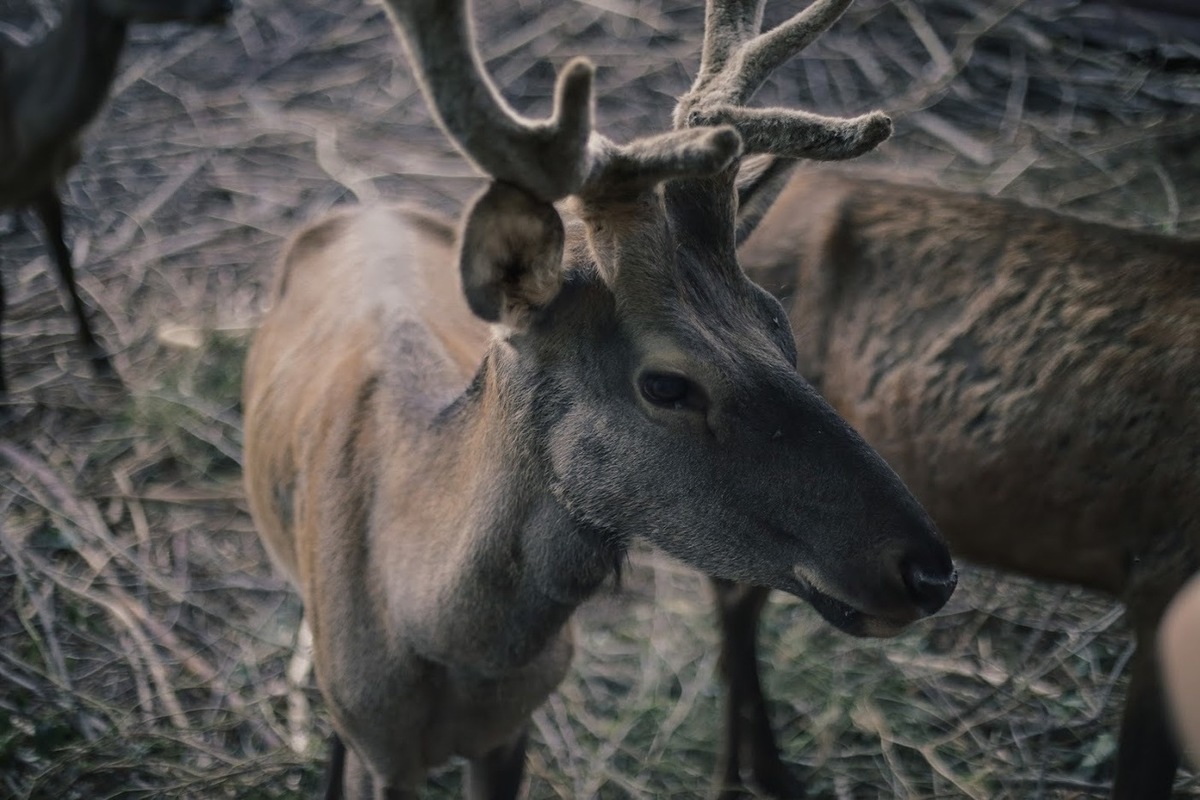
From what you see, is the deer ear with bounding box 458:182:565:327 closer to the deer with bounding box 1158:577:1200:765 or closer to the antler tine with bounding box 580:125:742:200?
the antler tine with bounding box 580:125:742:200

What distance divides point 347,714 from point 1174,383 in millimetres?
2887

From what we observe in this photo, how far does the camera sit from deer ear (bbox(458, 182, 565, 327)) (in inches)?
106

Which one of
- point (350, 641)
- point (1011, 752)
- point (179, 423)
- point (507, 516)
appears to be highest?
point (507, 516)

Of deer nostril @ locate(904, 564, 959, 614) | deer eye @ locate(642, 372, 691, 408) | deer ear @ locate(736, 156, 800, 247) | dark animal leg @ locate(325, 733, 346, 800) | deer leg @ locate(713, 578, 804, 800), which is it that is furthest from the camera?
deer leg @ locate(713, 578, 804, 800)

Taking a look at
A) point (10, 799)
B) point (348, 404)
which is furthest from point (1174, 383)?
point (10, 799)

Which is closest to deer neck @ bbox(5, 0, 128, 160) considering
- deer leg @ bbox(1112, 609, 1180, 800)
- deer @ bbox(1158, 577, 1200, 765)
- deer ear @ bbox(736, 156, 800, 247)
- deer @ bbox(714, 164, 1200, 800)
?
deer ear @ bbox(736, 156, 800, 247)

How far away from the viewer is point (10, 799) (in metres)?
4.55

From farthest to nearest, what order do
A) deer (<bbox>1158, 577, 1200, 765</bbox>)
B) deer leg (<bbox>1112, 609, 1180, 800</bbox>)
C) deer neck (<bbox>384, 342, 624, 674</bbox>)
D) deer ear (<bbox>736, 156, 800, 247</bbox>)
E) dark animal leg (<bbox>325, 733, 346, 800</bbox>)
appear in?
dark animal leg (<bbox>325, 733, 346, 800</bbox>), deer leg (<bbox>1112, 609, 1180, 800</bbox>), deer ear (<bbox>736, 156, 800, 247</bbox>), deer neck (<bbox>384, 342, 624, 674</bbox>), deer (<bbox>1158, 577, 1200, 765</bbox>)

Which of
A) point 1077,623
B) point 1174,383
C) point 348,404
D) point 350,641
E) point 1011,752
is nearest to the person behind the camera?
point 350,641

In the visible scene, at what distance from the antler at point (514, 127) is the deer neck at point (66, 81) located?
54.7 inches

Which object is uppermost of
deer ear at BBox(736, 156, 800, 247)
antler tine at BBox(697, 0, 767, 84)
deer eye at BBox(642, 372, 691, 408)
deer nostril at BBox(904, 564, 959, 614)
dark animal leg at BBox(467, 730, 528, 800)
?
antler tine at BBox(697, 0, 767, 84)

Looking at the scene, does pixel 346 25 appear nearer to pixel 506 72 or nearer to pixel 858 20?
pixel 506 72

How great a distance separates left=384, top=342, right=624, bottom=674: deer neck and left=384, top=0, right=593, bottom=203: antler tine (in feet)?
1.91

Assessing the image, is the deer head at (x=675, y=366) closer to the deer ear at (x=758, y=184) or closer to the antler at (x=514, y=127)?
the antler at (x=514, y=127)
